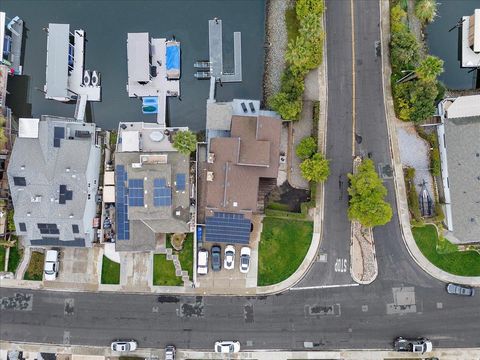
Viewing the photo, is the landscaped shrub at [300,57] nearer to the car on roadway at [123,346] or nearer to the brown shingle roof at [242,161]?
the brown shingle roof at [242,161]

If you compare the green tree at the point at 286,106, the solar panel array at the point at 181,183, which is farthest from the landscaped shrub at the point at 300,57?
the solar panel array at the point at 181,183

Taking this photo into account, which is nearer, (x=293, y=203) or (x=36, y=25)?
(x=293, y=203)

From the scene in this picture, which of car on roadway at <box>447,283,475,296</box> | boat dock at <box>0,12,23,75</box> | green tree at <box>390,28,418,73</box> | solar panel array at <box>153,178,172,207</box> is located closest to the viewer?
solar panel array at <box>153,178,172,207</box>

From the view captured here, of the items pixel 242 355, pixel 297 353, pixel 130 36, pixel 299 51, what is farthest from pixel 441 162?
pixel 130 36

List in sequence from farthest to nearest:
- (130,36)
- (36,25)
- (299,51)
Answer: (36,25)
(130,36)
(299,51)

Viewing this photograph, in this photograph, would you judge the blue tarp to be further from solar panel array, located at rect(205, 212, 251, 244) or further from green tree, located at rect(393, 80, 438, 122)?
green tree, located at rect(393, 80, 438, 122)

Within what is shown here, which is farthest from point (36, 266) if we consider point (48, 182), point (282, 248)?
point (282, 248)

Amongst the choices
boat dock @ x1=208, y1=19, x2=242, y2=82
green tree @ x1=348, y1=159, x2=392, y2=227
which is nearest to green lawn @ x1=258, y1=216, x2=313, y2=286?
green tree @ x1=348, y1=159, x2=392, y2=227

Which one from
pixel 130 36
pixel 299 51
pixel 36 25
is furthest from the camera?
pixel 36 25

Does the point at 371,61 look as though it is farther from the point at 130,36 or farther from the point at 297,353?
the point at 297,353
